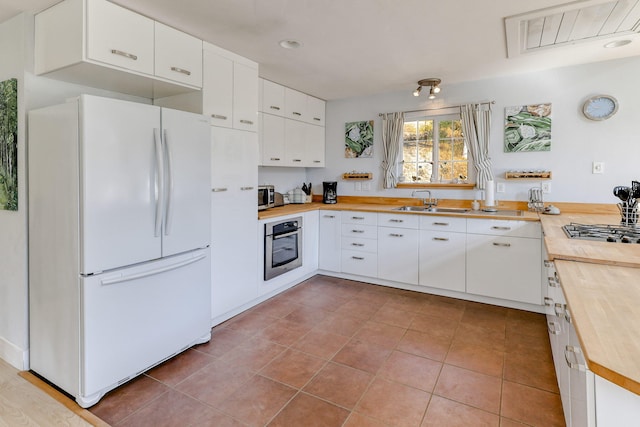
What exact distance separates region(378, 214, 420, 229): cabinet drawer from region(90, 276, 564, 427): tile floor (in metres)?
0.90

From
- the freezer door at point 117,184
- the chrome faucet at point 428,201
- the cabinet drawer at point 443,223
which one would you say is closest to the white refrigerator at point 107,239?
the freezer door at point 117,184

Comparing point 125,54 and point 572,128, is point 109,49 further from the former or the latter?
point 572,128

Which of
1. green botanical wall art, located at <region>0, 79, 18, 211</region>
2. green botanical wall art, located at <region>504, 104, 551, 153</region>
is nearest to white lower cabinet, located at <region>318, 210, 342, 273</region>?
green botanical wall art, located at <region>504, 104, 551, 153</region>

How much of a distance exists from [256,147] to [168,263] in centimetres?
136

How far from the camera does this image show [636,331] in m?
0.91

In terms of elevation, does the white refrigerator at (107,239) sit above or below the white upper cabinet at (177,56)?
below

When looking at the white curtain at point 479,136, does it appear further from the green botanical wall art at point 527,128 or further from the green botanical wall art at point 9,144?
the green botanical wall art at point 9,144

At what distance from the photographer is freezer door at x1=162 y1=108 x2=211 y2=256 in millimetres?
2152

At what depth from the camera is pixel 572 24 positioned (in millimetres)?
2363

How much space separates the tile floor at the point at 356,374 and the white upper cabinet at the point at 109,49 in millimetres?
1899

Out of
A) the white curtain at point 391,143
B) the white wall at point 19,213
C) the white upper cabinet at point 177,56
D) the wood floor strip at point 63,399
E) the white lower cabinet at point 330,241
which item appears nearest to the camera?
the wood floor strip at point 63,399

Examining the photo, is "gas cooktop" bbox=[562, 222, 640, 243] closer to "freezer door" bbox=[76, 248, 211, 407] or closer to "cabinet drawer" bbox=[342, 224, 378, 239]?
"cabinet drawer" bbox=[342, 224, 378, 239]

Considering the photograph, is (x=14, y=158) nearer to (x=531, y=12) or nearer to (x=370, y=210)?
(x=370, y=210)

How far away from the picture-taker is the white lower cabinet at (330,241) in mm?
4093
